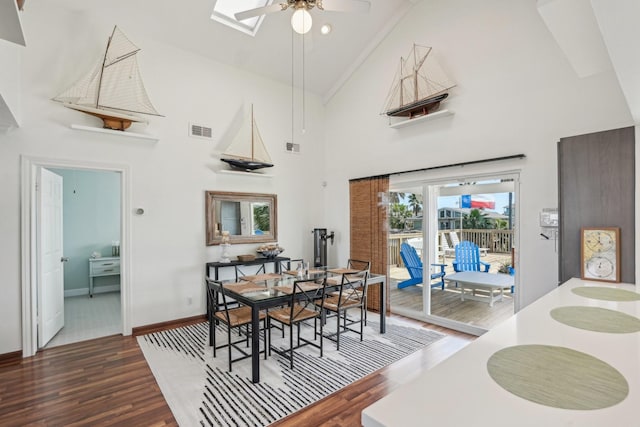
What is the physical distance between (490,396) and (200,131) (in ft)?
15.5

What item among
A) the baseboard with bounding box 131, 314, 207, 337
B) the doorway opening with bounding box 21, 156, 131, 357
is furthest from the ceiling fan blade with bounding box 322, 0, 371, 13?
the baseboard with bounding box 131, 314, 207, 337

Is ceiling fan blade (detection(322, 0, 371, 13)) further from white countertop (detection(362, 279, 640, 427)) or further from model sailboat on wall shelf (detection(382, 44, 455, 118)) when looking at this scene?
white countertop (detection(362, 279, 640, 427))

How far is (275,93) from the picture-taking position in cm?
546

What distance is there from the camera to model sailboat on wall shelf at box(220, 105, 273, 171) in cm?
473

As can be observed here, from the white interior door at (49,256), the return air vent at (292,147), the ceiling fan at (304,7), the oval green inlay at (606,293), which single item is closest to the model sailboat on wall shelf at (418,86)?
the ceiling fan at (304,7)

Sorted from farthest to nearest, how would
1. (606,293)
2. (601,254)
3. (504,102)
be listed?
(504,102), (601,254), (606,293)

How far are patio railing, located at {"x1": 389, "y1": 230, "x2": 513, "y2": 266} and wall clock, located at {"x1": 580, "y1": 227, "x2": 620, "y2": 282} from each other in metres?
1.33

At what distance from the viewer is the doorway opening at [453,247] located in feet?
12.9

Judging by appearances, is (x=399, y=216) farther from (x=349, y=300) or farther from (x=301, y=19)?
(x=301, y=19)

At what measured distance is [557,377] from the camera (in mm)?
980

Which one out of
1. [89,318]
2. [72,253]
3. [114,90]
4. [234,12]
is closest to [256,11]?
[234,12]

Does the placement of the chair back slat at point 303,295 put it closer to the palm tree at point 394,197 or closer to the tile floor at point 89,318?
the palm tree at point 394,197

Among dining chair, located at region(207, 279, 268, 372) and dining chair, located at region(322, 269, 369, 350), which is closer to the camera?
dining chair, located at region(207, 279, 268, 372)

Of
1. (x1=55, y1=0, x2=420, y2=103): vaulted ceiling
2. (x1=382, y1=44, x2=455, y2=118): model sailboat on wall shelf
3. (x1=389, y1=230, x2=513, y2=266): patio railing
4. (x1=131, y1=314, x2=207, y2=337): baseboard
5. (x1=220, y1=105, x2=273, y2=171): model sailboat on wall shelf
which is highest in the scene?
(x1=55, y1=0, x2=420, y2=103): vaulted ceiling
